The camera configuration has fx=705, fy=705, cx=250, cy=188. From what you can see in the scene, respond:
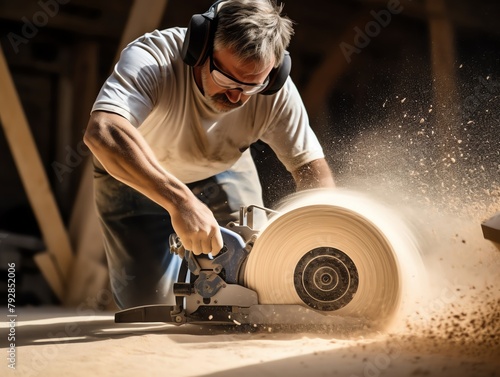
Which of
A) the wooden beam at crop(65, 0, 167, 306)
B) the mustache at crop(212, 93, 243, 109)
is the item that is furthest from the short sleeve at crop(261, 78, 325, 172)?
the wooden beam at crop(65, 0, 167, 306)

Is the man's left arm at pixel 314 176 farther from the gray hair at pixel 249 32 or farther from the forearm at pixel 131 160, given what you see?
the forearm at pixel 131 160

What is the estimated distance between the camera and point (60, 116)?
5.59m

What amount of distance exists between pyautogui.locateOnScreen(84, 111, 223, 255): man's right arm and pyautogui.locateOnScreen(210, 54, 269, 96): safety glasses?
1.17 ft

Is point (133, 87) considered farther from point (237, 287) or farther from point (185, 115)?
point (237, 287)

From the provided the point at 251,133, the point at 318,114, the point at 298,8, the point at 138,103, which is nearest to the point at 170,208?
the point at 138,103

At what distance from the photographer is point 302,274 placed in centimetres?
243

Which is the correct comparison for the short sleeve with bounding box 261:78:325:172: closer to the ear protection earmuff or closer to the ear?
the ear

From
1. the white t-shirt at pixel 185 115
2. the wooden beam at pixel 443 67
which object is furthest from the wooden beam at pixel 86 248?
the wooden beam at pixel 443 67

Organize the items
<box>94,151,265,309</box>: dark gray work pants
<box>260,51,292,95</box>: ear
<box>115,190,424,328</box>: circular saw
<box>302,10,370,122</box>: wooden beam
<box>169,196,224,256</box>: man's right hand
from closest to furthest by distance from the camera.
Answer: <box>169,196,224,256</box>: man's right hand
<box>115,190,424,328</box>: circular saw
<box>260,51,292,95</box>: ear
<box>94,151,265,309</box>: dark gray work pants
<box>302,10,370,122</box>: wooden beam

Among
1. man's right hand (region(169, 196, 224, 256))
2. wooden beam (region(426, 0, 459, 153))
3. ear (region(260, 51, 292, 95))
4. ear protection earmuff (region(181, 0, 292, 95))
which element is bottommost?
man's right hand (region(169, 196, 224, 256))

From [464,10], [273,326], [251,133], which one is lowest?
[273,326]

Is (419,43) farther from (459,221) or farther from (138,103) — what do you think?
(138,103)

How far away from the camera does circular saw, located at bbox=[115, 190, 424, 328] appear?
2398 millimetres

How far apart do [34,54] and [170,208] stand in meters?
3.90
